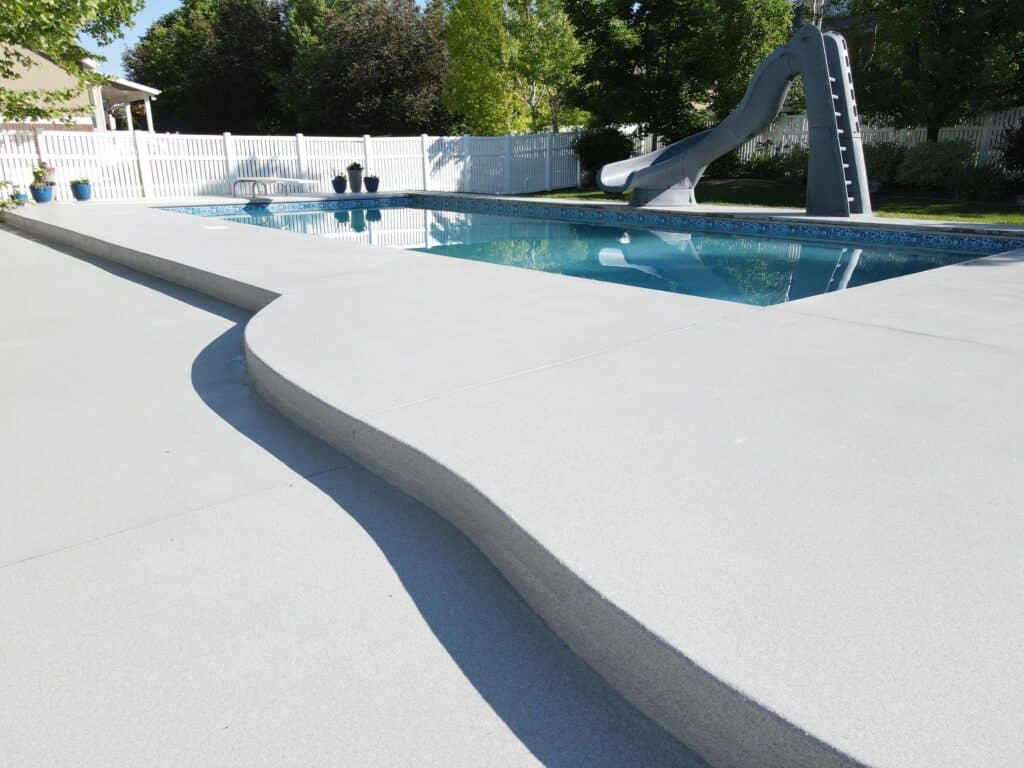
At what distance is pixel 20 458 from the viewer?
2.70 metres

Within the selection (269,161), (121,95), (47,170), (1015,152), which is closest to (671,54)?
(1015,152)

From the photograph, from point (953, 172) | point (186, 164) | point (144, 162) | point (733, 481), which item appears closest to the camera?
point (733, 481)

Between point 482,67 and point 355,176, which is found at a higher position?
point 482,67

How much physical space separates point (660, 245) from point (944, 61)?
722 cm

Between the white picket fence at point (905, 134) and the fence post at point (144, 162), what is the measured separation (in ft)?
41.3

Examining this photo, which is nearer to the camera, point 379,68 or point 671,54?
point 671,54

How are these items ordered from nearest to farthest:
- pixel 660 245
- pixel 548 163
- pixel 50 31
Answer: pixel 50 31 < pixel 660 245 < pixel 548 163

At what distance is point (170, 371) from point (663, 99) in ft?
53.2

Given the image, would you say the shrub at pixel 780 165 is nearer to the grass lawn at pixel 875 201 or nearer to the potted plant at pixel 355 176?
the grass lawn at pixel 875 201

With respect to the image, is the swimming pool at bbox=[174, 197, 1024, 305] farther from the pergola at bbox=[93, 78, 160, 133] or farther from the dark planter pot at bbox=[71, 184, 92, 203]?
the pergola at bbox=[93, 78, 160, 133]

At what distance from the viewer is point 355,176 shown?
17.4m

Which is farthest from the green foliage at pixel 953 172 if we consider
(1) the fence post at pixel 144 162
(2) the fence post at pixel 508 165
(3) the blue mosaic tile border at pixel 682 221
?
(1) the fence post at pixel 144 162

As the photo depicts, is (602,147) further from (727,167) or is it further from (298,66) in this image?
(298,66)

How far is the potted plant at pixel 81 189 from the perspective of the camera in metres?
14.2
